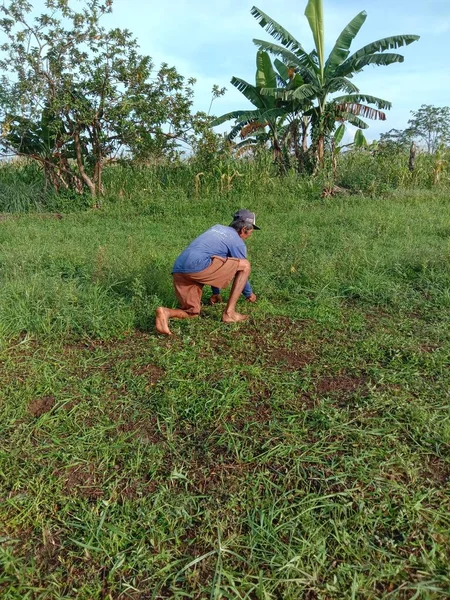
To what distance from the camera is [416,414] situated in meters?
2.54

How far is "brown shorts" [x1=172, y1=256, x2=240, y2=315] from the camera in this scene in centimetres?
382

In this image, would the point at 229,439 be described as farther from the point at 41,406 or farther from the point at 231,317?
the point at 231,317

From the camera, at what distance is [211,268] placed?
381 cm

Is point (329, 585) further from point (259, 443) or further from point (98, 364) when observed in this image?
point (98, 364)

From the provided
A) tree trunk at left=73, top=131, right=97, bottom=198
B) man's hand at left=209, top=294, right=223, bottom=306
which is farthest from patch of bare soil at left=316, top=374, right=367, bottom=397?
tree trunk at left=73, top=131, right=97, bottom=198

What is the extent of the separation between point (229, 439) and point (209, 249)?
1.81 meters

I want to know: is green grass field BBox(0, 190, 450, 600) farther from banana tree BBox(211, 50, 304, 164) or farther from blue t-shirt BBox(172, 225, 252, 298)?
Result: banana tree BBox(211, 50, 304, 164)

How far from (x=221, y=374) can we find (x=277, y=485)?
1.06 m

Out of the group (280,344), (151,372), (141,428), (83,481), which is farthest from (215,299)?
(83,481)

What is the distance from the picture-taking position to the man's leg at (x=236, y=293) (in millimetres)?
3881

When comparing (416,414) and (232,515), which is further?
(416,414)

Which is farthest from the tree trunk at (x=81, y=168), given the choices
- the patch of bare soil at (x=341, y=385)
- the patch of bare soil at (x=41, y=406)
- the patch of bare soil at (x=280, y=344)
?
the patch of bare soil at (x=341, y=385)

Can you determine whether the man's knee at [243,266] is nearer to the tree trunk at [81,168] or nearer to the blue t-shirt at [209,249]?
the blue t-shirt at [209,249]

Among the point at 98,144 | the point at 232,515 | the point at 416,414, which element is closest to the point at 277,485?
the point at 232,515
